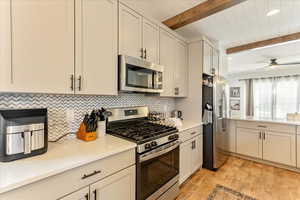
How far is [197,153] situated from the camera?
8.41 ft

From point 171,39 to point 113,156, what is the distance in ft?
6.68

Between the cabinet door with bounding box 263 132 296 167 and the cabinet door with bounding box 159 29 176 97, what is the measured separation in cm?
225

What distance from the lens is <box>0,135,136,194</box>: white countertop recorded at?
0.78 meters

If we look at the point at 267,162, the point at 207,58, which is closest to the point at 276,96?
the point at 267,162

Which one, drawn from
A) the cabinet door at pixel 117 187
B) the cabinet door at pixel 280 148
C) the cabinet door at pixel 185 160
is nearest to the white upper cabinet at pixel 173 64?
the cabinet door at pixel 185 160

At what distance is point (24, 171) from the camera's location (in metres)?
0.85

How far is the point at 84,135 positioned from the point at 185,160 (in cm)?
153

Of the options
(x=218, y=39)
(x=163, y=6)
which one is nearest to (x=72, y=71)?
(x=163, y=6)

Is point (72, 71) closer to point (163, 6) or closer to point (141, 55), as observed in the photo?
point (141, 55)

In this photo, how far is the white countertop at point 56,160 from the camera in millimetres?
783

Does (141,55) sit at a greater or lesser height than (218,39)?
lesser

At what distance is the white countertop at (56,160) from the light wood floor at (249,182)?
1419mm

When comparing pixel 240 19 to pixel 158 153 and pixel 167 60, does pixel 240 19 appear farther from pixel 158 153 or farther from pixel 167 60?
pixel 158 153

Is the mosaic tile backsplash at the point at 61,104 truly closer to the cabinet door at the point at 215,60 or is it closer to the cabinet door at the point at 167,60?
the cabinet door at the point at 167,60
